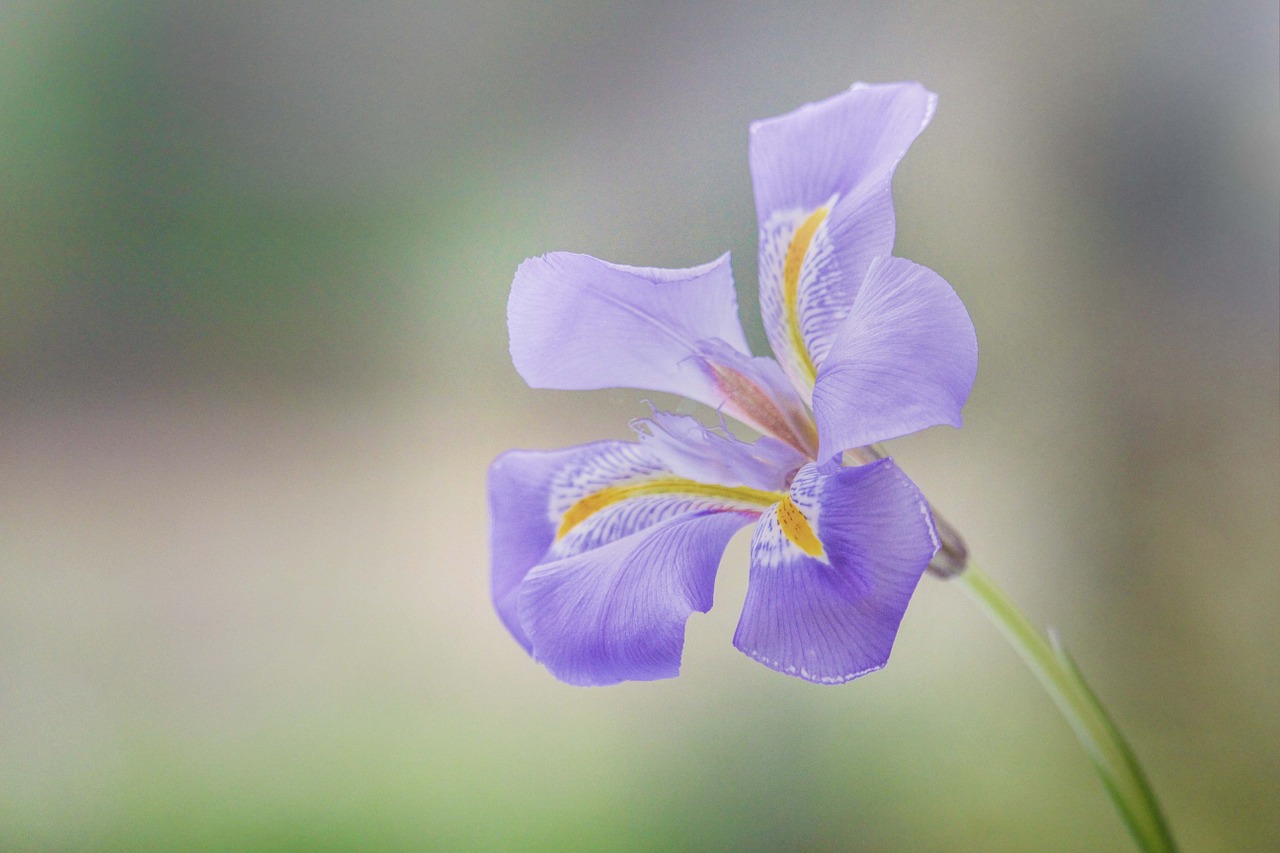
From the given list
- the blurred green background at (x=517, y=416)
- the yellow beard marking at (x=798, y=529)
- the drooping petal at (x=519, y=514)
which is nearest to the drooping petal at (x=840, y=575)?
the yellow beard marking at (x=798, y=529)

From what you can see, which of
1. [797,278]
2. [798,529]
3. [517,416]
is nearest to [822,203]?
[797,278]

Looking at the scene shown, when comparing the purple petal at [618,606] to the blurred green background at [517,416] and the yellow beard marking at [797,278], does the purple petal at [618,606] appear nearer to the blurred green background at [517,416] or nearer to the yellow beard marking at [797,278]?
the yellow beard marking at [797,278]

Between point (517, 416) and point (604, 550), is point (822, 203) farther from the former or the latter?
point (517, 416)

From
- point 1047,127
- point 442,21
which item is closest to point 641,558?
point 1047,127

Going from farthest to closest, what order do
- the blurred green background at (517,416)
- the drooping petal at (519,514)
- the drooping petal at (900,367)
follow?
1. the blurred green background at (517,416)
2. the drooping petal at (519,514)
3. the drooping petal at (900,367)

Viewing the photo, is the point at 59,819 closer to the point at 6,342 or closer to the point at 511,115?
the point at 6,342

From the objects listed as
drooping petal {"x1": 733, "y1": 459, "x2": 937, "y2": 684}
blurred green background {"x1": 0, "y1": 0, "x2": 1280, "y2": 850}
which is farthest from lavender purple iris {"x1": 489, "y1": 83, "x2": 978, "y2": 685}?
blurred green background {"x1": 0, "y1": 0, "x2": 1280, "y2": 850}
